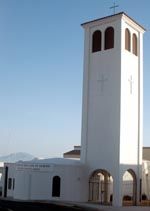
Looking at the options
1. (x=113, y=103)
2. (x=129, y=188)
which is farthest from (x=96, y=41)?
(x=129, y=188)

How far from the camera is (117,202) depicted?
37281mm

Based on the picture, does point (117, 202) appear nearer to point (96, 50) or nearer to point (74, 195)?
point (74, 195)

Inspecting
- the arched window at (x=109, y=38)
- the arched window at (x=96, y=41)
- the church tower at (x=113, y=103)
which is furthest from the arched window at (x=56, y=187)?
the arched window at (x=109, y=38)

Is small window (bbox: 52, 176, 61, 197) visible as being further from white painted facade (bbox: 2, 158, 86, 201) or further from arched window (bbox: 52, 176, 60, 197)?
white painted facade (bbox: 2, 158, 86, 201)

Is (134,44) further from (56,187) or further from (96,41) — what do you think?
(56,187)

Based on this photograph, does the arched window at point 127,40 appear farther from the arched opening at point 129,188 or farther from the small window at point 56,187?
the small window at point 56,187

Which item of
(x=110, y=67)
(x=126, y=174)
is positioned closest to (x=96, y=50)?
(x=110, y=67)

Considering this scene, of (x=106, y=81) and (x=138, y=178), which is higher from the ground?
(x=106, y=81)

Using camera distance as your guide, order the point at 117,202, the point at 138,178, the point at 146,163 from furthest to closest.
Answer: the point at 146,163, the point at 138,178, the point at 117,202

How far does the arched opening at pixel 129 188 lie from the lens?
3928 cm

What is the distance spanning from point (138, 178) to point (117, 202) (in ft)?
12.4

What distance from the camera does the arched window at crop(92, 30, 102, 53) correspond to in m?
41.6

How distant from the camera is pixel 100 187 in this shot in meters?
41.3

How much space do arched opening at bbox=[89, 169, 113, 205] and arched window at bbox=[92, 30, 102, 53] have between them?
11.8m
